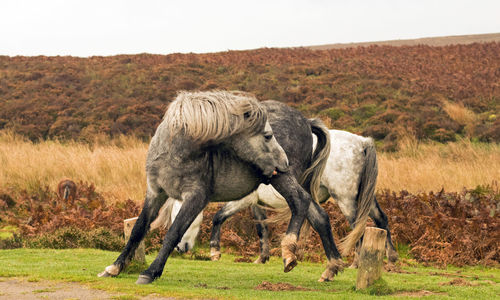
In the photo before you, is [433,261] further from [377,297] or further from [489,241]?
[377,297]

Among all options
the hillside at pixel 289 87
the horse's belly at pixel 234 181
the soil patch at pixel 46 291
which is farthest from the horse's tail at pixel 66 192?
the hillside at pixel 289 87

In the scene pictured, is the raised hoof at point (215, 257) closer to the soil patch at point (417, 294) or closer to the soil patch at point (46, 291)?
the soil patch at point (46, 291)

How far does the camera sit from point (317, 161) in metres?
7.87

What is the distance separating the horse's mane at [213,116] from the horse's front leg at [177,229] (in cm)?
58

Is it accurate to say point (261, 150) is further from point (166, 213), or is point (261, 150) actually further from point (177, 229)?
point (166, 213)

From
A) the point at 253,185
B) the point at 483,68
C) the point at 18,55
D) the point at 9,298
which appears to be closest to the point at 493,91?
the point at 483,68

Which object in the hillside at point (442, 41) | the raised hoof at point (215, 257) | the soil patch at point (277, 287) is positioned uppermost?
the hillside at point (442, 41)

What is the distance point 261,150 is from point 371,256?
5.27 feet

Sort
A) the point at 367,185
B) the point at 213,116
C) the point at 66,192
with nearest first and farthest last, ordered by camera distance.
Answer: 1. the point at 213,116
2. the point at 367,185
3. the point at 66,192

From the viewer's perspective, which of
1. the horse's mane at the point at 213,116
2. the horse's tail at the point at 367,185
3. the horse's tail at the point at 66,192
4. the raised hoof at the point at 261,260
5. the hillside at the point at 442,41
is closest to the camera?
the horse's mane at the point at 213,116

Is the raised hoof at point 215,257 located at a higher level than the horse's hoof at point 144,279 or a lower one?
lower

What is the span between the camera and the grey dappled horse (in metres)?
6.21

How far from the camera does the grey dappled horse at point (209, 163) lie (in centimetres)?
621

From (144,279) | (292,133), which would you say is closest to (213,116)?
(292,133)
